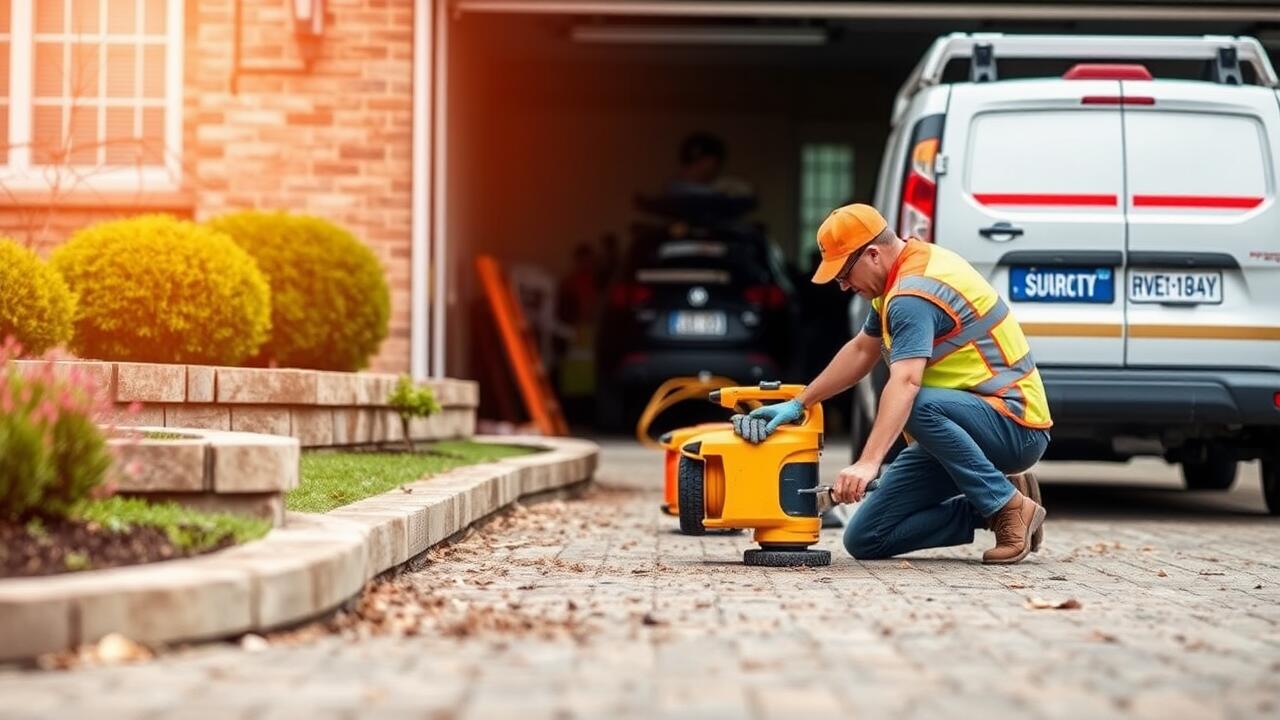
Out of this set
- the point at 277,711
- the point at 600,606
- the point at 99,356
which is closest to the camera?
the point at 277,711

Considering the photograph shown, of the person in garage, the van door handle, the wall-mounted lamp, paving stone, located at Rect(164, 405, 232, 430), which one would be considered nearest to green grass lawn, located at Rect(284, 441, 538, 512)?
paving stone, located at Rect(164, 405, 232, 430)

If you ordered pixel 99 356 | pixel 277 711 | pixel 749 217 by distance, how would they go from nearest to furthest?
pixel 277 711
pixel 99 356
pixel 749 217

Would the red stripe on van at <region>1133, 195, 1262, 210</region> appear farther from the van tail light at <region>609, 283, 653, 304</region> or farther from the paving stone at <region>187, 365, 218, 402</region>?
the van tail light at <region>609, 283, 653, 304</region>

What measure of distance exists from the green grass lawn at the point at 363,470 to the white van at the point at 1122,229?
258cm

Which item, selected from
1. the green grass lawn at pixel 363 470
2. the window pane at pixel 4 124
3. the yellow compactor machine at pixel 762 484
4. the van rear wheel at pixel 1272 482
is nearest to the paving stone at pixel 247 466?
the green grass lawn at pixel 363 470

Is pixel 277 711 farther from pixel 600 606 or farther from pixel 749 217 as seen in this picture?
pixel 749 217

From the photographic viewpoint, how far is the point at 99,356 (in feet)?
27.6

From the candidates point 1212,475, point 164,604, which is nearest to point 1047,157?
point 1212,475

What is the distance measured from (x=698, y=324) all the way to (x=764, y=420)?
868cm

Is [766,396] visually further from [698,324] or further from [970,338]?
[698,324]

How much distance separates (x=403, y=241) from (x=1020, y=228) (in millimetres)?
5081

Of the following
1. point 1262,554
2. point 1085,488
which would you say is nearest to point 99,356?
point 1262,554

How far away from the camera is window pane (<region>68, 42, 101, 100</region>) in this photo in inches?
484

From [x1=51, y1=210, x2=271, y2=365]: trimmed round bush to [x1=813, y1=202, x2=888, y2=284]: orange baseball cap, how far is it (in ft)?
10.3
